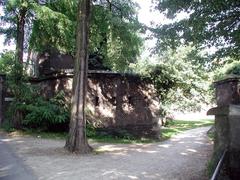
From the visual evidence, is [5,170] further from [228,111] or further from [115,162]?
[228,111]

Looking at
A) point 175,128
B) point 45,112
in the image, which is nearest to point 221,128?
point 45,112

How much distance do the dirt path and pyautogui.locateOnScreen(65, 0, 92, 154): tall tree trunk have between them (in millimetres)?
624

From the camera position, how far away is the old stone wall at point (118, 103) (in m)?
20.8

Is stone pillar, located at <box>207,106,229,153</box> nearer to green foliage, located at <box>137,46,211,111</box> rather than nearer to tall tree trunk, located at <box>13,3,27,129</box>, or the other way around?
green foliage, located at <box>137,46,211,111</box>

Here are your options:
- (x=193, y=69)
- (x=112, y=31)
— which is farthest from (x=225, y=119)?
(x=193, y=69)

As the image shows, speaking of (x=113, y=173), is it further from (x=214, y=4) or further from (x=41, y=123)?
(x=41, y=123)

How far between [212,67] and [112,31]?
6308mm

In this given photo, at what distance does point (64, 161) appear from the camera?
12070 mm

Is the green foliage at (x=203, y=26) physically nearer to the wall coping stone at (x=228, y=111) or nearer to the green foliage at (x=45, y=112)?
the wall coping stone at (x=228, y=111)

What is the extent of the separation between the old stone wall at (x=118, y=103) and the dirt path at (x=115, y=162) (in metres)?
4.26

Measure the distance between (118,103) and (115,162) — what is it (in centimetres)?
916

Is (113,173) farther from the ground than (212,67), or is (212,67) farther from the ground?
(212,67)

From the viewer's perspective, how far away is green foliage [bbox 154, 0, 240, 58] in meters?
9.23

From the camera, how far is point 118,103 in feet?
69.2
